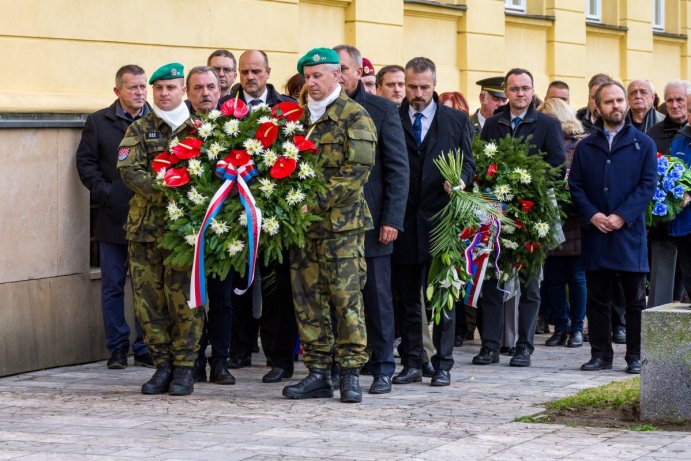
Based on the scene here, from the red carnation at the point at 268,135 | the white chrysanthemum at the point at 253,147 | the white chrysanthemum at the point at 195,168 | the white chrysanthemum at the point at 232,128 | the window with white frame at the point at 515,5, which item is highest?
the window with white frame at the point at 515,5

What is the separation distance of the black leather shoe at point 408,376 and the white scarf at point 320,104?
6.15 feet

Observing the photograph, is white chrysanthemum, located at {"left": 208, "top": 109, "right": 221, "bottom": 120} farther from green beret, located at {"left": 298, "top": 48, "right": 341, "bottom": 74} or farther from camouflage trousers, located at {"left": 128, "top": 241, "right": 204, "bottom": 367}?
camouflage trousers, located at {"left": 128, "top": 241, "right": 204, "bottom": 367}

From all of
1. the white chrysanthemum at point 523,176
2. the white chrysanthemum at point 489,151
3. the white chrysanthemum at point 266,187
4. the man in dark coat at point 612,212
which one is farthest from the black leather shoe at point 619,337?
the white chrysanthemum at point 266,187

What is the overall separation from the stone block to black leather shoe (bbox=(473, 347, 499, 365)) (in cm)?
279

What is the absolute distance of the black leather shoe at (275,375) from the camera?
9.98m

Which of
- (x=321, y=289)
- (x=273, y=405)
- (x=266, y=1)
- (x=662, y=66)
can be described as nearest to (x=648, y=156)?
(x=321, y=289)

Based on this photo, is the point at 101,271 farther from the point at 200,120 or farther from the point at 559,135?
the point at 559,135

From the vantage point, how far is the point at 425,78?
9.90 m

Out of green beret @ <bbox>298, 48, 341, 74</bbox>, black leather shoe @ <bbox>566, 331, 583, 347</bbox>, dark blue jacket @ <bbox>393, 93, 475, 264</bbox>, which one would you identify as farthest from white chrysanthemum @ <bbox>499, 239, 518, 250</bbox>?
green beret @ <bbox>298, 48, 341, 74</bbox>

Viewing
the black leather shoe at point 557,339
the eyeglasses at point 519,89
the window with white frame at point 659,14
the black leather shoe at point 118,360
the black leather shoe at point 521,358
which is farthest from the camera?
the window with white frame at point 659,14

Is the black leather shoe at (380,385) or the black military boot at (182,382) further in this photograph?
the black leather shoe at (380,385)

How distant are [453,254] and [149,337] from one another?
2.03 m

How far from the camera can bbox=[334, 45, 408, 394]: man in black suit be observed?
9.38 m

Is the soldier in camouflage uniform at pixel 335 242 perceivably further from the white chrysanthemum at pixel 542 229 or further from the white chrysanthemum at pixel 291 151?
the white chrysanthemum at pixel 542 229
